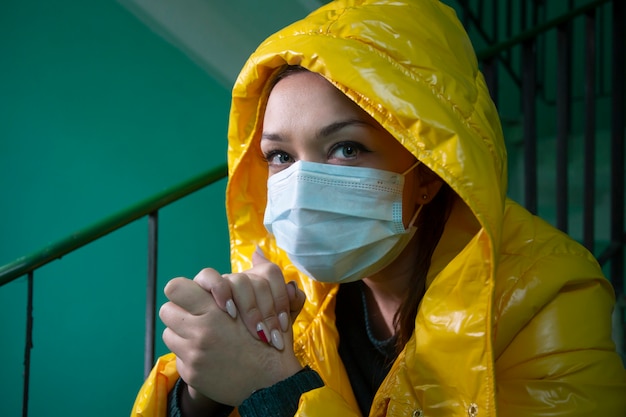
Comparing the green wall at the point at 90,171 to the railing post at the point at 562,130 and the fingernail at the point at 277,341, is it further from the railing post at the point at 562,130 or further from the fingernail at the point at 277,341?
the fingernail at the point at 277,341

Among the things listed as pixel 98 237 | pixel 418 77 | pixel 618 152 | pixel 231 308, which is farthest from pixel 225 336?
pixel 618 152

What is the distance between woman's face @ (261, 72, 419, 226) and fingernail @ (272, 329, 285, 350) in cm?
35

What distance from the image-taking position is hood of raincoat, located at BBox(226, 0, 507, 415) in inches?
41.2

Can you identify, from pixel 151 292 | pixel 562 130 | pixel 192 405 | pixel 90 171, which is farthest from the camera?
pixel 90 171

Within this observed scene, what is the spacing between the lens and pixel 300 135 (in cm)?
123

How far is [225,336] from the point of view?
41.4 inches

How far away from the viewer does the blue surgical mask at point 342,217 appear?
122 centimetres

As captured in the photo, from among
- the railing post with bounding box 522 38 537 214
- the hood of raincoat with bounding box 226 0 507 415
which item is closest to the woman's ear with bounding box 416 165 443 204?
the hood of raincoat with bounding box 226 0 507 415

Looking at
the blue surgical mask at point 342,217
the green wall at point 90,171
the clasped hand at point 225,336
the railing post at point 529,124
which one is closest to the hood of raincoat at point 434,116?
the blue surgical mask at point 342,217

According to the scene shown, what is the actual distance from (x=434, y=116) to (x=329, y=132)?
22cm

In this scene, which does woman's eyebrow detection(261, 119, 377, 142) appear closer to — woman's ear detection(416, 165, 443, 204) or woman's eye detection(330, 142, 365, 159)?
woman's eye detection(330, 142, 365, 159)

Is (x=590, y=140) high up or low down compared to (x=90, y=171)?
down

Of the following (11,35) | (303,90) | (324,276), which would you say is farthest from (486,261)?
(11,35)

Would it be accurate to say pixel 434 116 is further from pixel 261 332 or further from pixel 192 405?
pixel 192 405
